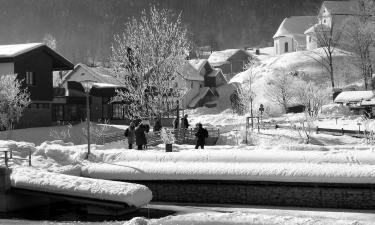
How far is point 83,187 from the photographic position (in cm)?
1678

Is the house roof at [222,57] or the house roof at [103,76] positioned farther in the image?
the house roof at [222,57]

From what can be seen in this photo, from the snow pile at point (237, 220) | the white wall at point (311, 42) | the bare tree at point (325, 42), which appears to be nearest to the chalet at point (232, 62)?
the white wall at point (311, 42)

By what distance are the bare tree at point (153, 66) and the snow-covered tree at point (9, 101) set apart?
334 inches

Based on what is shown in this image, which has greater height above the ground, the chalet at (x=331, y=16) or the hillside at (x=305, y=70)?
the chalet at (x=331, y=16)

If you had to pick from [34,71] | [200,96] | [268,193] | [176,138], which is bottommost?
[268,193]

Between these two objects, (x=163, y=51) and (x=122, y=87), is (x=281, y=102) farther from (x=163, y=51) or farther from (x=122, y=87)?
(x=163, y=51)

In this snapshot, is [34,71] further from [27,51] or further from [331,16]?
[331,16]

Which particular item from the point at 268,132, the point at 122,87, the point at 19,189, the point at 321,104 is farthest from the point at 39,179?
the point at 321,104

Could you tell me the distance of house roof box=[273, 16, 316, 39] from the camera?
104 m

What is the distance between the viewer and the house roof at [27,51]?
38219mm

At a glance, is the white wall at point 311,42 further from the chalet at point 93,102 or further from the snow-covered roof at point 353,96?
the chalet at point 93,102

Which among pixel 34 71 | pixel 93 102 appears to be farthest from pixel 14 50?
pixel 93 102

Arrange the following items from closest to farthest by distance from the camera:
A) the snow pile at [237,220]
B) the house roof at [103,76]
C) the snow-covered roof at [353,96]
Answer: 1. the snow pile at [237,220]
2. the house roof at [103,76]
3. the snow-covered roof at [353,96]

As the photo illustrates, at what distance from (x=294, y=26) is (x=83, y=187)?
95.8 meters
